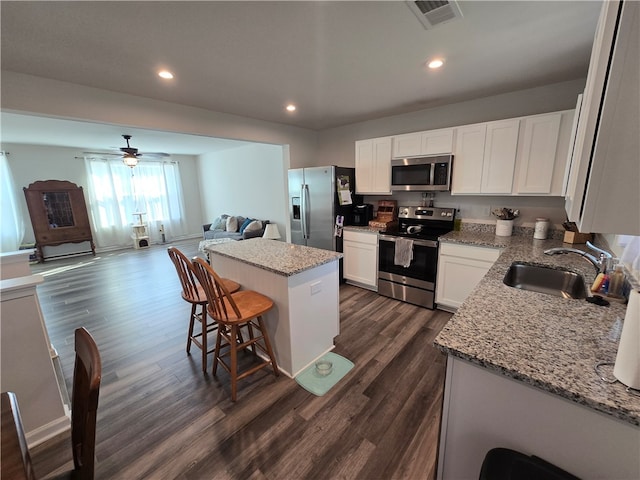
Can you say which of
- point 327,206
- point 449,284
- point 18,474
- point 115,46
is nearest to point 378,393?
point 449,284

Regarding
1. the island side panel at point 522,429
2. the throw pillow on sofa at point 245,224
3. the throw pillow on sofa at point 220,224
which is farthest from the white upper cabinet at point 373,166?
the throw pillow on sofa at point 220,224

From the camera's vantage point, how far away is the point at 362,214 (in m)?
3.89

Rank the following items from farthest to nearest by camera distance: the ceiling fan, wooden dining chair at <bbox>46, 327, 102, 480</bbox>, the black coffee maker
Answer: the ceiling fan < the black coffee maker < wooden dining chair at <bbox>46, 327, 102, 480</bbox>

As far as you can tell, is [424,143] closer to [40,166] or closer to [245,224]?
[245,224]

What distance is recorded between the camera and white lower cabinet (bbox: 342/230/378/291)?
3598mm

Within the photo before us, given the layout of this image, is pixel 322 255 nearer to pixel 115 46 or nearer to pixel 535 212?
pixel 115 46

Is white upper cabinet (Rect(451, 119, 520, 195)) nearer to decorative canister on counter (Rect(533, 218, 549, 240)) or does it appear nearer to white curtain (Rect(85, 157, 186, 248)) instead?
decorative canister on counter (Rect(533, 218, 549, 240))

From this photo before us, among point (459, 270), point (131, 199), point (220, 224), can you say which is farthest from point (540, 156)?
point (131, 199)

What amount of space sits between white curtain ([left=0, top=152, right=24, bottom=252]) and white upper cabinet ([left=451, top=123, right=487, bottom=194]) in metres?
8.48

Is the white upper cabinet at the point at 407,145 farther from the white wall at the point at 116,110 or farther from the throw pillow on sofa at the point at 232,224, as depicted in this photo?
the throw pillow on sofa at the point at 232,224

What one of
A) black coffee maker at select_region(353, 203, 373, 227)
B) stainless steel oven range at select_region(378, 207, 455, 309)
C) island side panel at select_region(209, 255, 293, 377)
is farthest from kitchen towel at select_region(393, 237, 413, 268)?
island side panel at select_region(209, 255, 293, 377)

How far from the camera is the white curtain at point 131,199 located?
6.64 meters

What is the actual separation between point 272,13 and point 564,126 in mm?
2684

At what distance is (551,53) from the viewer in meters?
2.03
